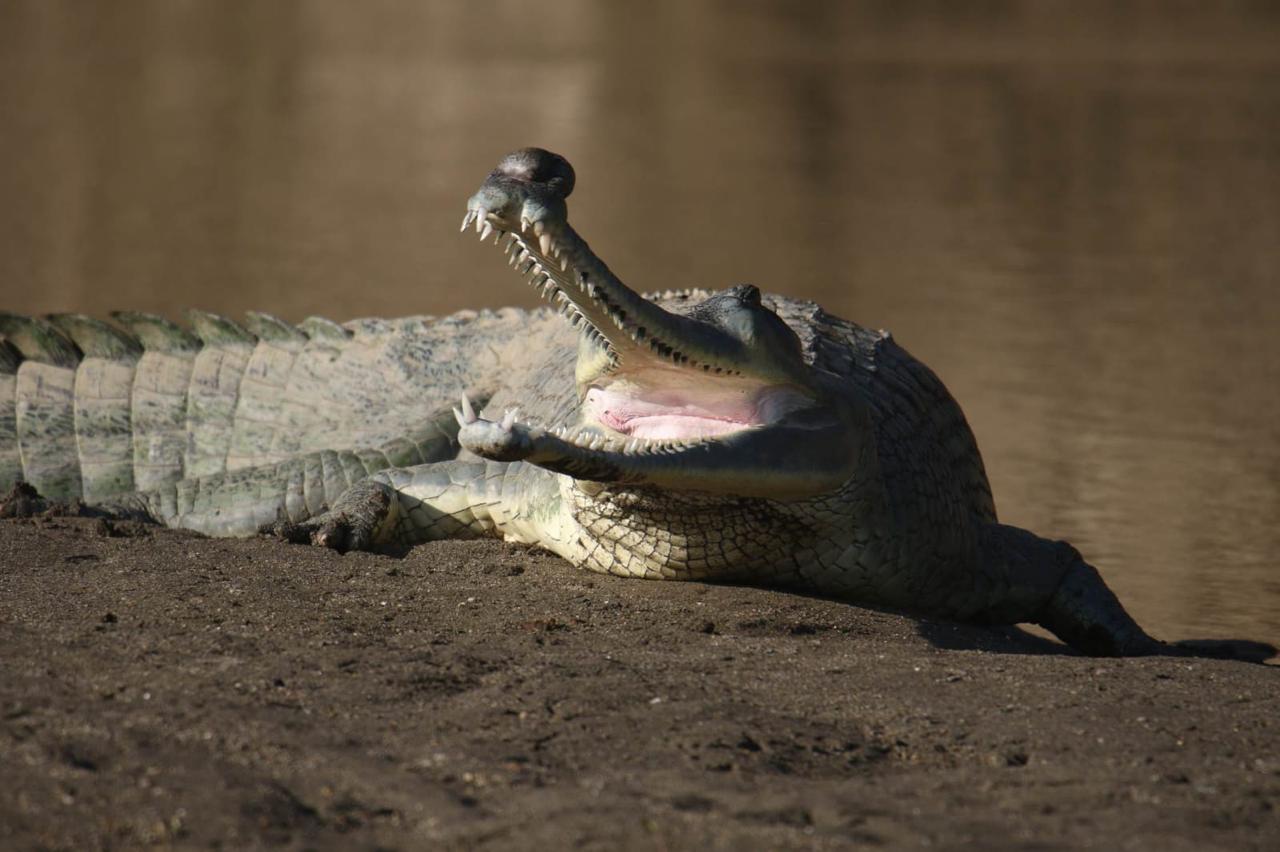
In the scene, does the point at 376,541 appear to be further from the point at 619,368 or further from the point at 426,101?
the point at 426,101

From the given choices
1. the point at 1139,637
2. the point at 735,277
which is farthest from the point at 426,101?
the point at 1139,637

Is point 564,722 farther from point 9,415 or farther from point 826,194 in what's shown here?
point 826,194

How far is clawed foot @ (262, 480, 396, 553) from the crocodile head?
111 cm

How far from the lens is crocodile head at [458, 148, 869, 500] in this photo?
3795mm

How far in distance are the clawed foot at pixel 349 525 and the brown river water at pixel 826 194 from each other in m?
2.91

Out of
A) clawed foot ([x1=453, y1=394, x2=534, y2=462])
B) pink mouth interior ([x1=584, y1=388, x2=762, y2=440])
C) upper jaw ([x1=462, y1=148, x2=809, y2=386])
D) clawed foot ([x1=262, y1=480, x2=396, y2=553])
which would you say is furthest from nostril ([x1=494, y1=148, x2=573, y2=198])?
clawed foot ([x1=262, y1=480, x2=396, y2=553])

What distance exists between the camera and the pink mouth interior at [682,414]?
4453mm

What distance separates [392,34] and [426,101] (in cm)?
892

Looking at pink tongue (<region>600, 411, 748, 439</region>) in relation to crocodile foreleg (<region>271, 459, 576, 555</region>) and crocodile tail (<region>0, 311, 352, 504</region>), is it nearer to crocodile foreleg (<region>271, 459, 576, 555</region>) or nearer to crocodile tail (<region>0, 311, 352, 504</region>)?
crocodile foreleg (<region>271, 459, 576, 555</region>)

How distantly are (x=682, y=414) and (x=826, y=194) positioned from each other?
12787 mm

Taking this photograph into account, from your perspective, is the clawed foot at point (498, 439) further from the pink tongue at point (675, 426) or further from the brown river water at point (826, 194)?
the brown river water at point (826, 194)

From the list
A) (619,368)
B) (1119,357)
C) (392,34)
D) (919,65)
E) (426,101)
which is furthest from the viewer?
(392,34)

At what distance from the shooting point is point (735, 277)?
12359 mm

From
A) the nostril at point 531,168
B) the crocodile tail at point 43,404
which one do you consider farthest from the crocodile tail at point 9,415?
the nostril at point 531,168
